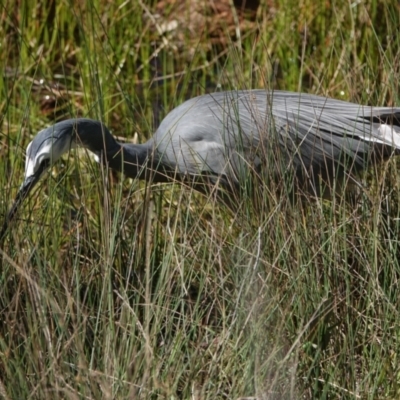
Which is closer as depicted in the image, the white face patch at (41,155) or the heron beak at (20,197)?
the heron beak at (20,197)

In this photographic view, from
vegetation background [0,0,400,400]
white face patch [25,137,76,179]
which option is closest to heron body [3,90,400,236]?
white face patch [25,137,76,179]

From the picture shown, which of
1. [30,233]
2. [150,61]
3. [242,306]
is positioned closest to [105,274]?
[242,306]

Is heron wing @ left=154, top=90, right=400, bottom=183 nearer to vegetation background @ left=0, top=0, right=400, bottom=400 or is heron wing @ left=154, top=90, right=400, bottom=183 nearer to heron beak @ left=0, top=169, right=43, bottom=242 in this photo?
vegetation background @ left=0, top=0, right=400, bottom=400

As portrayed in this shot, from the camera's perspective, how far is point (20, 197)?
2979mm

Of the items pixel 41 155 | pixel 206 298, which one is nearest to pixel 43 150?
pixel 41 155

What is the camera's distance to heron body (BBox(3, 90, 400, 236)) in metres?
3.21

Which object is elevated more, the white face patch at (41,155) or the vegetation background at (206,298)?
the white face patch at (41,155)

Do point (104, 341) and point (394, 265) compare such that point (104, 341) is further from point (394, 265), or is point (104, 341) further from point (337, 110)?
point (337, 110)

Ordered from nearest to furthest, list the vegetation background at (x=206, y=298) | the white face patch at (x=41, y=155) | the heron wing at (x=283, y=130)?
1. the vegetation background at (x=206, y=298)
2. the white face patch at (x=41, y=155)
3. the heron wing at (x=283, y=130)

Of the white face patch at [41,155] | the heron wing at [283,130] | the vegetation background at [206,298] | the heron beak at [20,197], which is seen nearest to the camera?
the vegetation background at [206,298]

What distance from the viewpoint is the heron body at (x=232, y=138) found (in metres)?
3.21

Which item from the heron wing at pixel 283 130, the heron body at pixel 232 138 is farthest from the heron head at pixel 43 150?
the heron wing at pixel 283 130

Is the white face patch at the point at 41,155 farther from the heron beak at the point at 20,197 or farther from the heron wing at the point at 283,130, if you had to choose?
the heron wing at the point at 283,130

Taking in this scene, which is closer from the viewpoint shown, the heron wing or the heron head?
the heron head
